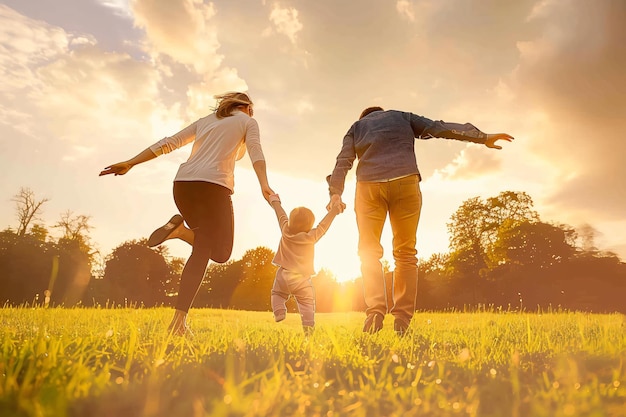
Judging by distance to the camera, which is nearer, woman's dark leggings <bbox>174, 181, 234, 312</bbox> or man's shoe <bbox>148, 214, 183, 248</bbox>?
woman's dark leggings <bbox>174, 181, 234, 312</bbox>

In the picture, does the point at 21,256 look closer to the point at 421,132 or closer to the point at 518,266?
the point at 421,132

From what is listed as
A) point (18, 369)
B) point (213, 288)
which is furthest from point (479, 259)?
point (18, 369)

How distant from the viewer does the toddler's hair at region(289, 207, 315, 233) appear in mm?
5699

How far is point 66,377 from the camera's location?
249cm

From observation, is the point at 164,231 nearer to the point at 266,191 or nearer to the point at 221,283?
the point at 266,191

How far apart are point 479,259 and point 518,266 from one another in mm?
4112

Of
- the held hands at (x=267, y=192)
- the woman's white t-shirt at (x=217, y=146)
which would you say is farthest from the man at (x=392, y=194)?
the woman's white t-shirt at (x=217, y=146)

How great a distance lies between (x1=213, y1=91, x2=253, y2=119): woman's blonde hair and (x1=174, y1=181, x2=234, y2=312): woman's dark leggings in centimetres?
100

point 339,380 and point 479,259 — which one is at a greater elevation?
point 479,259

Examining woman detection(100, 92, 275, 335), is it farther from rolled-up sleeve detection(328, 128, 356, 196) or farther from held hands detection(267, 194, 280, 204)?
rolled-up sleeve detection(328, 128, 356, 196)

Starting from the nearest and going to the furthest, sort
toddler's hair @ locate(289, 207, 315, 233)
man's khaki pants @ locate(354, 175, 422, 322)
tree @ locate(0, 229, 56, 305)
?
toddler's hair @ locate(289, 207, 315, 233) < man's khaki pants @ locate(354, 175, 422, 322) < tree @ locate(0, 229, 56, 305)

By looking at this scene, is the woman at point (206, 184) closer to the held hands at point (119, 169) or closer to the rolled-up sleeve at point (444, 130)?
the held hands at point (119, 169)

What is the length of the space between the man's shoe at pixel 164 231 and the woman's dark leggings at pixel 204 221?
0.66 feet

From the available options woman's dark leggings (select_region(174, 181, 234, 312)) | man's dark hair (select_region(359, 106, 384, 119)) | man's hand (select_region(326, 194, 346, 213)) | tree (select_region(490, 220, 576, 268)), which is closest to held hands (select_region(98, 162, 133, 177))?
woman's dark leggings (select_region(174, 181, 234, 312))
